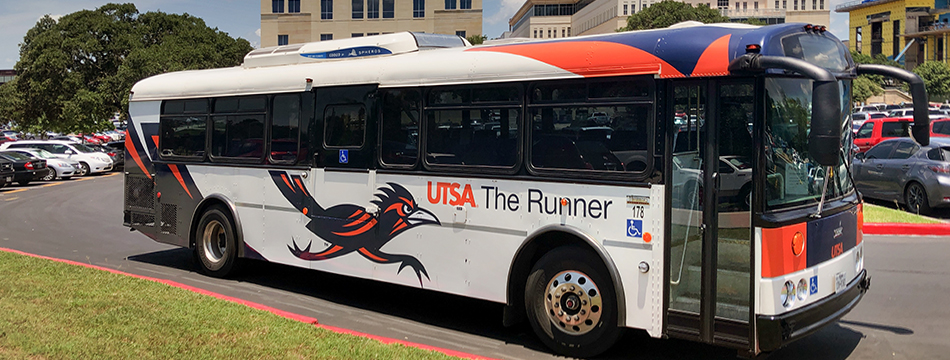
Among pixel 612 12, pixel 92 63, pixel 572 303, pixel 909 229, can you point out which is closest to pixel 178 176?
pixel 572 303

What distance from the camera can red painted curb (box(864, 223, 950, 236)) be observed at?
44.2 ft

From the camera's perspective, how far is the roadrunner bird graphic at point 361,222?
26.2 ft

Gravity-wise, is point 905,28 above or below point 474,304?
above

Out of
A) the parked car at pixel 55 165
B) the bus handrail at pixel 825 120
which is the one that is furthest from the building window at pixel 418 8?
the bus handrail at pixel 825 120

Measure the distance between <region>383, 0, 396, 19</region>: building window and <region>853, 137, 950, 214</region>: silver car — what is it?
258 ft

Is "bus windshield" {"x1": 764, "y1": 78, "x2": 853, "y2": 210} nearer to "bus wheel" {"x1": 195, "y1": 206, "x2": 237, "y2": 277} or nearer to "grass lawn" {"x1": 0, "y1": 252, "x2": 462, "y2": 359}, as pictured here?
"grass lawn" {"x1": 0, "y1": 252, "x2": 462, "y2": 359}

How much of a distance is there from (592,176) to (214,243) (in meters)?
6.09

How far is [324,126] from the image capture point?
29.4 ft

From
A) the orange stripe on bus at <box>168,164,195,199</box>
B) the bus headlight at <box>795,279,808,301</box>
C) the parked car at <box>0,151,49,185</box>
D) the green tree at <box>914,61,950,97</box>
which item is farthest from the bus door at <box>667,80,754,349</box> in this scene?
the green tree at <box>914,61,950,97</box>

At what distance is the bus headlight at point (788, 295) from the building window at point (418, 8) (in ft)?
285

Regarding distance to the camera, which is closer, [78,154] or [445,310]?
[445,310]

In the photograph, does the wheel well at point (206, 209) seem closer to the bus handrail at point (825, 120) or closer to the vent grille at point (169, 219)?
the vent grille at point (169, 219)

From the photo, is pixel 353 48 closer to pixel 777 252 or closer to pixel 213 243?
pixel 213 243

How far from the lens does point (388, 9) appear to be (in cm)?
9188
